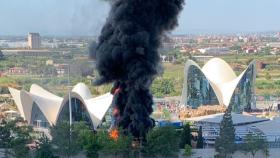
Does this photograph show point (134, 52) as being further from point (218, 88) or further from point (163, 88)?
point (163, 88)

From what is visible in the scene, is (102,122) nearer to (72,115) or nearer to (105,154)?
(72,115)

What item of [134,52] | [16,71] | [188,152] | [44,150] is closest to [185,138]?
[188,152]

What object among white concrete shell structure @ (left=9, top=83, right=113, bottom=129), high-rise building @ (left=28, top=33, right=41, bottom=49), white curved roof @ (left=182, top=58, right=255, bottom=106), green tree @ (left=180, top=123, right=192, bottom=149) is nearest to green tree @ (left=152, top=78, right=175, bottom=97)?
white curved roof @ (left=182, top=58, right=255, bottom=106)

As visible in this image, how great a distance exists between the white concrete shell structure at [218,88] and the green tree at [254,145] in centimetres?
1273

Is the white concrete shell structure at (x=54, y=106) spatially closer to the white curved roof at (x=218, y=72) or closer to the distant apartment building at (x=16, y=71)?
the white curved roof at (x=218, y=72)

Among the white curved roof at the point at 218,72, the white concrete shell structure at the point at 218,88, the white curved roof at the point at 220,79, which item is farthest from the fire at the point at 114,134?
the white curved roof at the point at 218,72

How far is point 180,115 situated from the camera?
103 ft

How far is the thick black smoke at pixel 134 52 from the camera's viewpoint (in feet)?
64.1

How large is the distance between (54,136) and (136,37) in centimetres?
412

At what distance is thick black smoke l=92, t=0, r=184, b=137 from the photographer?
64.1ft

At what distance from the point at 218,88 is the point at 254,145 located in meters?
13.7

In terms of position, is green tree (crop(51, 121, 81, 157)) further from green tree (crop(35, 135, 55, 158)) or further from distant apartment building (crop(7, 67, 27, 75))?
distant apartment building (crop(7, 67, 27, 75))

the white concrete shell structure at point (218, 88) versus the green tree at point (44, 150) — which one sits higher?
the white concrete shell structure at point (218, 88)

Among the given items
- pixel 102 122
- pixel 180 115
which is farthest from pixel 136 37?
pixel 180 115
